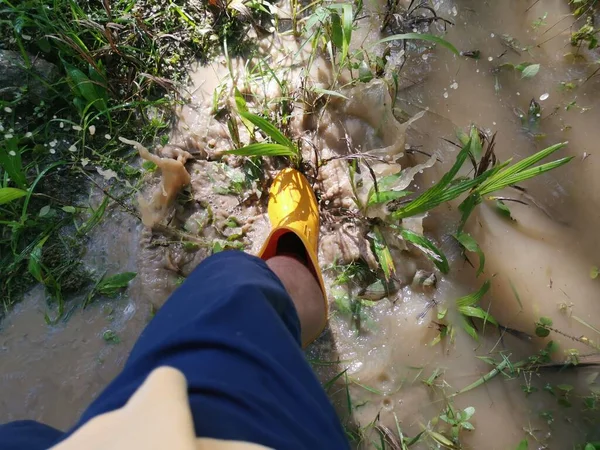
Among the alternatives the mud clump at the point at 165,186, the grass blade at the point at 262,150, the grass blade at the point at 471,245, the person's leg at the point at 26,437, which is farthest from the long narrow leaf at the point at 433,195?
the person's leg at the point at 26,437

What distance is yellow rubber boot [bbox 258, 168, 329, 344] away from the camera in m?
1.46

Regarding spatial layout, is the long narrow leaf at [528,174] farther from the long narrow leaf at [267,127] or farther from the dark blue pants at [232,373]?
the dark blue pants at [232,373]

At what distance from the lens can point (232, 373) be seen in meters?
0.76

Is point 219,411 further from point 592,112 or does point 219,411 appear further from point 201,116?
point 592,112

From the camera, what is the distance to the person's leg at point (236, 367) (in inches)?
27.7

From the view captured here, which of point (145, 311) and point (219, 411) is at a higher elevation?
point (219, 411)

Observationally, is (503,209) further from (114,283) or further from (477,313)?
(114,283)

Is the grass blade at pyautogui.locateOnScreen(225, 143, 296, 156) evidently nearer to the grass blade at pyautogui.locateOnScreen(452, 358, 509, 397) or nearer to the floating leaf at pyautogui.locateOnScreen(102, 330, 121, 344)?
the floating leaf at pyautogui.locateOnScreen(102, 330, 121, 344)

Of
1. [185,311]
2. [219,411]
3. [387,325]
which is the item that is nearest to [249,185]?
[387,325]

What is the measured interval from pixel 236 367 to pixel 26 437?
404 millimetres

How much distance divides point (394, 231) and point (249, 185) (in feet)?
1.88

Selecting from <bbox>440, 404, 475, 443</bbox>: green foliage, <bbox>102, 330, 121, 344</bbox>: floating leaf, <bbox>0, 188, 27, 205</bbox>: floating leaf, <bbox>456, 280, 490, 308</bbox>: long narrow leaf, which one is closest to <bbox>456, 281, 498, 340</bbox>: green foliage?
<bbox>456, 280, 490, 308</bbox>: long narrow leaf

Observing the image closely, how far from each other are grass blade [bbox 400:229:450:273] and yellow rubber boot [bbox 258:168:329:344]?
1.04ft

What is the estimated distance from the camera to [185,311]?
884mm
